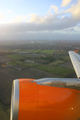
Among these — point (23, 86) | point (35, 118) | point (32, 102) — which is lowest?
point (35, 118)

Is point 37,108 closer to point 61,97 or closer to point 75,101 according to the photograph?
point 61,97

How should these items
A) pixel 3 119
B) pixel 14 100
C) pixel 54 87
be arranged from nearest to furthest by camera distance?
pixel 14 100
pixel 54 87
pixel 3 119

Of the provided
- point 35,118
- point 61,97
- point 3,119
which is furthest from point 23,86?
point 3,119

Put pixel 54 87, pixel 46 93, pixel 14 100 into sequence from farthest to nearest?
→ pixel 54 87, pixel 46 93, pixel 14 100

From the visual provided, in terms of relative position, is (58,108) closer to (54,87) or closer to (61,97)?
(61,97)

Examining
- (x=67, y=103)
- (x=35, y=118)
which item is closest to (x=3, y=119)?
(x=35, y=118)

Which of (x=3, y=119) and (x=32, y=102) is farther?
(x=3, y=119)

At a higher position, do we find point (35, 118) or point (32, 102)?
point (32, 102)

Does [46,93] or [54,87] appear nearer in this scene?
[46,93]

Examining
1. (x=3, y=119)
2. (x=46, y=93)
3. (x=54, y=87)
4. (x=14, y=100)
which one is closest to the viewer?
(x=14, y=100)
